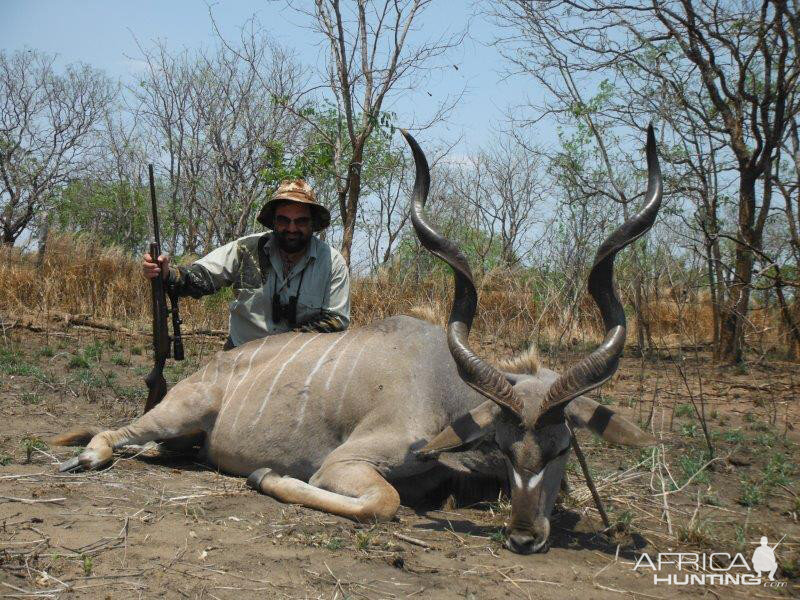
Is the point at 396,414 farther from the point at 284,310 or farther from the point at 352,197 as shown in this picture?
the point at 352,197

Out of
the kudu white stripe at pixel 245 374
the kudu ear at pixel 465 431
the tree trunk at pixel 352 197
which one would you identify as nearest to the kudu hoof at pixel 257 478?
the kudu white stripe at pixel 245 374

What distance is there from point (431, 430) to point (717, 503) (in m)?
1.54

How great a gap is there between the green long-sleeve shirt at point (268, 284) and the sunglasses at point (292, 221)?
13cm

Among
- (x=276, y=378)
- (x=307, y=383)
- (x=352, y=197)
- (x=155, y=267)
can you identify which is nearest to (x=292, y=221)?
(x=155, y=267)

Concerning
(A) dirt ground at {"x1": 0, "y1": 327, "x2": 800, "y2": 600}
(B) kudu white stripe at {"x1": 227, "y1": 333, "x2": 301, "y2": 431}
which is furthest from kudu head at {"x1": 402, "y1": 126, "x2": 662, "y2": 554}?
(B) kudu white stripe at {"x1": 227, "y1": 333, "x2": 301, "y2": 431}

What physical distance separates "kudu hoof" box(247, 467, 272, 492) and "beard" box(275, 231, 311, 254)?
5.83 ft

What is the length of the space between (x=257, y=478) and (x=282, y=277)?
1.69 metres

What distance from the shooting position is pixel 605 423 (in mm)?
3355

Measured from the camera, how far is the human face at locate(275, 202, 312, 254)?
17.0 ft

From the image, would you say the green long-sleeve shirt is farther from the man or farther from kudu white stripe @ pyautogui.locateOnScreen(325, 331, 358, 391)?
kudu white stripe @ pyautogui.locateOnScreen(325, 331, 358, 391)

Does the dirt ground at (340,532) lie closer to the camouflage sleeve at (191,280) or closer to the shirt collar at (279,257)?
the camouflage sleeve at (191,280)

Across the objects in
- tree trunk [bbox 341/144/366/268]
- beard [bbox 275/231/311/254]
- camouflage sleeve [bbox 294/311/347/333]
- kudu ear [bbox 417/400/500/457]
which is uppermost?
tree trunk [bbox 341/144/366/268]

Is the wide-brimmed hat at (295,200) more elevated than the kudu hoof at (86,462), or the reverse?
the wide-brimmed hat at (295,200)

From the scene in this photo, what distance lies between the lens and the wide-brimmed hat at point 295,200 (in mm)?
5195
